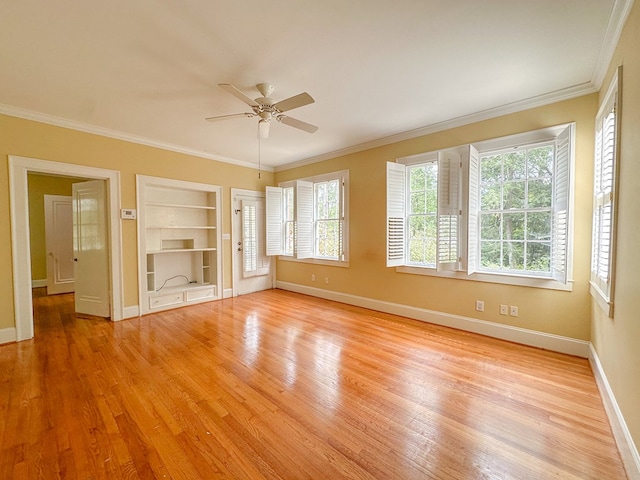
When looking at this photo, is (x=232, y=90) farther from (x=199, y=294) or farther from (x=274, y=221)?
(x=199, y=294)

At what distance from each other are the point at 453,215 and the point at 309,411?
2738mm

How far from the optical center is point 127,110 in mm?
3209

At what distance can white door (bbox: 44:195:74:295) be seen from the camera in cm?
572

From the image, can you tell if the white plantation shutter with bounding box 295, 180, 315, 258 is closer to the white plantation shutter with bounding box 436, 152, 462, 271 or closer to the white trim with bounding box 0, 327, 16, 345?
the white plantation shutter with bounding box 436, 152, 462, 271

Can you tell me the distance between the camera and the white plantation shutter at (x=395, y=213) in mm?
3861

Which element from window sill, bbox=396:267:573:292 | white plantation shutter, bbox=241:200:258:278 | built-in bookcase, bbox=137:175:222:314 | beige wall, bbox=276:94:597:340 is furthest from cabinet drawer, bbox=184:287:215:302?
window sill, bbox=396:267:573:292

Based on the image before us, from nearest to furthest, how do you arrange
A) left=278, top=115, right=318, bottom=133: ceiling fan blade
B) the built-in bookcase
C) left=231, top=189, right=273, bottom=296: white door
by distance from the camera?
left=278, top=115, right=318, bottom=133: ceiling fan blade
the built-in bookcase
left=231, top=189, right=273, bottom=296: white door

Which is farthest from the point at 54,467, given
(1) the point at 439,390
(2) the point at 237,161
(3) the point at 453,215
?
(2) the point at 237,161

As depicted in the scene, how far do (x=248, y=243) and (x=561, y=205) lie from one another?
4830 millimetres

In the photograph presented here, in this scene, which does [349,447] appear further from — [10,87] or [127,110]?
[10,87]

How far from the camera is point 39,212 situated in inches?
234

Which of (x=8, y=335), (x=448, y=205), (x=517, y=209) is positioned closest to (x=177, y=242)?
(x=8, y=335)

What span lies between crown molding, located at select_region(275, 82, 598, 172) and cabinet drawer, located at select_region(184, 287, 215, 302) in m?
3.26

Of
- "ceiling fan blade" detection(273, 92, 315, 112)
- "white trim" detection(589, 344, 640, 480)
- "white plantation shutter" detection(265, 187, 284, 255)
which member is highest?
"ceiling fan blade" detection(273, 92, 315, 112)
